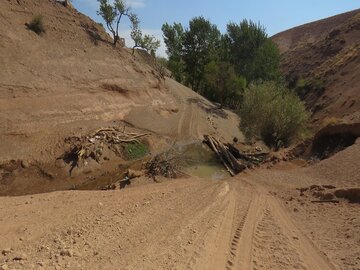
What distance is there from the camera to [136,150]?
79.2 ft

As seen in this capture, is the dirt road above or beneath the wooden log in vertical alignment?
beneath

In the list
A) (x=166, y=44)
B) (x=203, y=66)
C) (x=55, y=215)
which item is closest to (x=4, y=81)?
(x=55, y=215)

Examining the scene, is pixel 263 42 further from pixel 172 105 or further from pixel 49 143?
pixel 49 143

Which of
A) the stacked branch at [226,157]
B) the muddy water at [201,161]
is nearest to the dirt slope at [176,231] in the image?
the muddy water at [201,161]

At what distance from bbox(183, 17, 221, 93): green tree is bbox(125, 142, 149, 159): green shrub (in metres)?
24.5

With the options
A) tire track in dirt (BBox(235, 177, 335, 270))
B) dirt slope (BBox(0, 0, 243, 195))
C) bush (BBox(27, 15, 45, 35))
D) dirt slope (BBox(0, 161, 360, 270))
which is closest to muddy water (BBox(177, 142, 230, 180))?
dirt slope (BBox(0, 0, 243, 195))

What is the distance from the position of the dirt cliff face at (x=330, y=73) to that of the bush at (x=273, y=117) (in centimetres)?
315

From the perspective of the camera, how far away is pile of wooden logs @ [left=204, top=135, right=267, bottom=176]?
2131 centimetres

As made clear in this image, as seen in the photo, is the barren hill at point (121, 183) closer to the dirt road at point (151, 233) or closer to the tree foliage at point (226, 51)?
the dirt road at point (151, 233)

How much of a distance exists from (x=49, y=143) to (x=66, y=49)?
32.4 ft

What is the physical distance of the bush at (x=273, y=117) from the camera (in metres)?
24.8

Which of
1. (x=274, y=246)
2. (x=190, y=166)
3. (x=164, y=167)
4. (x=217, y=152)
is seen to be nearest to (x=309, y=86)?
(x=217, y=152)

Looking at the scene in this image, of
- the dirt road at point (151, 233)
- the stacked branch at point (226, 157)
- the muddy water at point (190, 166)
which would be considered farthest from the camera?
the stacked branch at point (226, 157)

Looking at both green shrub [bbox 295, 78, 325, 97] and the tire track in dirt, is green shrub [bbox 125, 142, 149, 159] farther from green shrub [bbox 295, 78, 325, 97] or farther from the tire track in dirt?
green shrub [bbox 295, 78, 325, 97]
